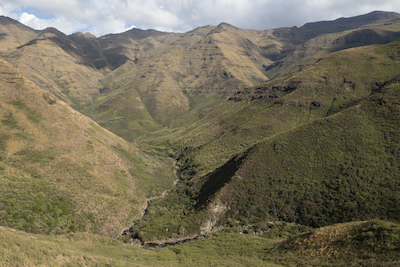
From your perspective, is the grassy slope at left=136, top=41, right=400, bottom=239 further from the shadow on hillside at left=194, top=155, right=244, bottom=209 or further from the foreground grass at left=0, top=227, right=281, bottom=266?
the foreground grass at left=0, top=227, right=281, bottom=266

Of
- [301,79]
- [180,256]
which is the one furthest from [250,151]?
[301,79]

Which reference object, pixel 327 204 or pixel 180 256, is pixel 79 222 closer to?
pixel 180 256

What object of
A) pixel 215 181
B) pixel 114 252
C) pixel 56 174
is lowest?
pixel 114 252

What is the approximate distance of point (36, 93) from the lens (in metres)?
119

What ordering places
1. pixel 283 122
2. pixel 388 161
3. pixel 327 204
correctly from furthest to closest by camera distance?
pixel 283 122, pixel 388 161, pixel 327 204

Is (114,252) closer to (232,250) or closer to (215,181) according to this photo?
(232,250)

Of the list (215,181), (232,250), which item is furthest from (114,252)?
(215,181)

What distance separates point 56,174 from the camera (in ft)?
293

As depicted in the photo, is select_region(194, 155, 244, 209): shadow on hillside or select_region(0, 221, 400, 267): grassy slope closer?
select_region(0, 221, 400, 267): grassy slope

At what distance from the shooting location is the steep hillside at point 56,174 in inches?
2699

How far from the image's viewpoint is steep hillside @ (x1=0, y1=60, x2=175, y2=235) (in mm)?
68562

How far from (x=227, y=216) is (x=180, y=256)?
1165 inches

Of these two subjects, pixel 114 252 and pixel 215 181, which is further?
pixel 215 181

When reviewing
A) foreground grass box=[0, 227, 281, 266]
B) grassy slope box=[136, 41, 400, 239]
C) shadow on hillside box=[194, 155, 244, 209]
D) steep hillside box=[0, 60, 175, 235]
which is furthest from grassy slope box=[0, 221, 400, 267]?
shadow on hillside box=[194, 155, 244, 209]
